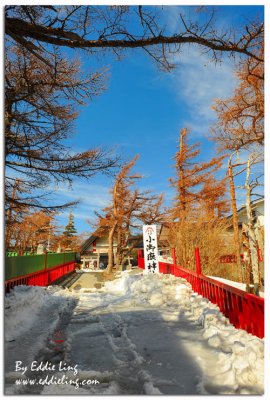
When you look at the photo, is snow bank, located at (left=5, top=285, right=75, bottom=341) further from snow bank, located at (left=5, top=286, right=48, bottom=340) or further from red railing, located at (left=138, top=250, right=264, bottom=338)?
red railing, located at (left=138, top=250, right=264, bottom=338)

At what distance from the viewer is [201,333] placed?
148 inches

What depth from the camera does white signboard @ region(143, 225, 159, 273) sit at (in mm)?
11219

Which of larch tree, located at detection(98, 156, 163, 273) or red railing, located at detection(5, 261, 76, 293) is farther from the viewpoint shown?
larch tree, located at detection(98, 156, 163, 273)

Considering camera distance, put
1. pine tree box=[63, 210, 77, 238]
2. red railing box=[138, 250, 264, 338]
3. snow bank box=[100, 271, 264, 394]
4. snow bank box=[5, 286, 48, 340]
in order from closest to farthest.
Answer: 1. snow bank box=[100, 271, 264, 394]
2. red railing box=[138, 250, 264, 338]
3. snow bank box=[5, 286, 48, 340]
4. pine tree box=[63, 210, 77, 238]

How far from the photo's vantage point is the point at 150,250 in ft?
37.8

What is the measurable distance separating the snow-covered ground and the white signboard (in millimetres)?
5288

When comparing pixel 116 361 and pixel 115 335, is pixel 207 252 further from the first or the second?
pixel 116 361

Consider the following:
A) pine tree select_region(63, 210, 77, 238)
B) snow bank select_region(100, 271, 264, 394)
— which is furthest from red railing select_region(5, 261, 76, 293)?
pine tree select_region(63, 210, 77, 238)

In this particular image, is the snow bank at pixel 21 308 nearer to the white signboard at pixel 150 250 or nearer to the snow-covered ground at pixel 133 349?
the snow-covered ground at pixel 133 349

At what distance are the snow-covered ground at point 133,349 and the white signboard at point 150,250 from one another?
529 cm

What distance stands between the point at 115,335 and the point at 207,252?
7558mm

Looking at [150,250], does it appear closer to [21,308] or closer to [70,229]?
[21,308]

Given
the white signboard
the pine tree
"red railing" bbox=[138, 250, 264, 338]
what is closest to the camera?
"red railing" bbox=[138, 250, 264, 338]
